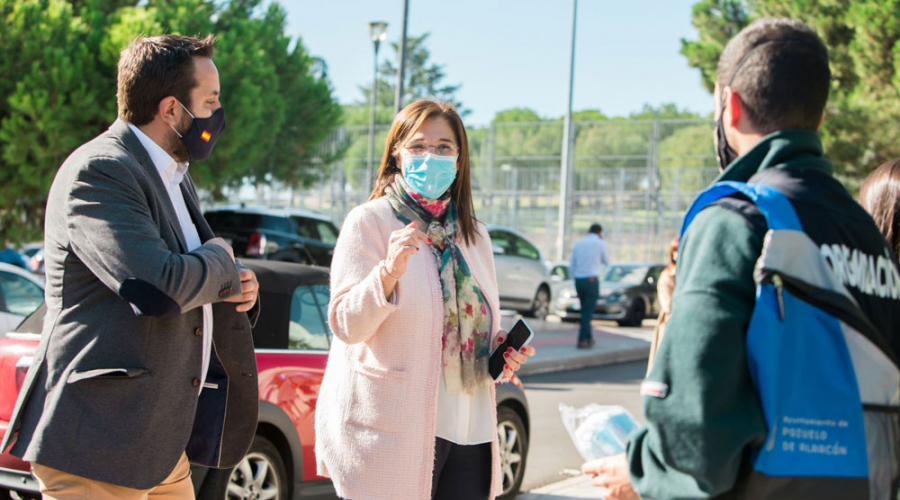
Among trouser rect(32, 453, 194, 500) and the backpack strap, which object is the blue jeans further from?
the backpack strap

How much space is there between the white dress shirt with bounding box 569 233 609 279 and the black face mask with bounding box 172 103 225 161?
38.5 ft

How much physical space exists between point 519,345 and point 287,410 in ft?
6.84

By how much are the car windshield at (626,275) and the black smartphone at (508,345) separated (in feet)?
59.1

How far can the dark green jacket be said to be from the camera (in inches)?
66.8

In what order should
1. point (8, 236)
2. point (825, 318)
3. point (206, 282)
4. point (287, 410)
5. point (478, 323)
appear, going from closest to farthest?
point (825, 318) → point (206, 282) → point (478, 323) → point (287, 410) → point (8, 236)

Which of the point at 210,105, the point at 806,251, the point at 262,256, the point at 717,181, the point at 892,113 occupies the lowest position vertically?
the point at 262,256

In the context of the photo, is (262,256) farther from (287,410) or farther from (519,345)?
(519,345)

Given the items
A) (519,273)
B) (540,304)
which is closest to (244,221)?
(519,273)

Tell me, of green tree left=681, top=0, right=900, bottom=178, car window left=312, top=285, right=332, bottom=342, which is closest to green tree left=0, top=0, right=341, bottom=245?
Answer: car window left=312, top=285, right=332, bottom=342

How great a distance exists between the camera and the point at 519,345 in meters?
3.24

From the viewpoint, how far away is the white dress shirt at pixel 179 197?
2.72 m

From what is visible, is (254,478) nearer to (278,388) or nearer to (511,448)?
(278,388)

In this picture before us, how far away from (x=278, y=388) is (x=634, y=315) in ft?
53.6

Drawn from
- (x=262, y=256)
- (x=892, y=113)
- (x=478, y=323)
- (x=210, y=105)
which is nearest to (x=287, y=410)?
(x=478, y=323)
